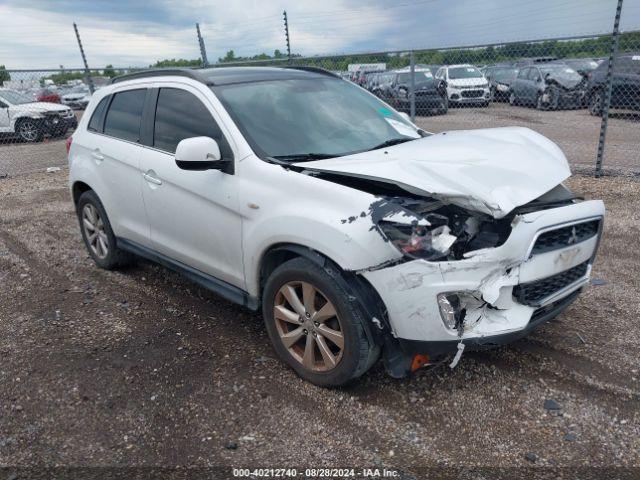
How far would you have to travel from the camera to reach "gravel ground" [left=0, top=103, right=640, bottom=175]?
1005cm

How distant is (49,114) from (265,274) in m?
14.5

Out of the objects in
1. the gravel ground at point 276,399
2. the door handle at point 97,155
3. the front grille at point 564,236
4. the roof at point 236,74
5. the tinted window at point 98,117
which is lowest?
the gravel ground at point 276,399

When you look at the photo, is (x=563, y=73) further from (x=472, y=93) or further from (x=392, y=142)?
(x=392, y=142)

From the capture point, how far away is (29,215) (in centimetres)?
750

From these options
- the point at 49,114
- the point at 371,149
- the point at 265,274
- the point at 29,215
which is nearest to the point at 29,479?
the point at 265,274

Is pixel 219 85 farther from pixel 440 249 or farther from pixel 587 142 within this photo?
pixel 587 142

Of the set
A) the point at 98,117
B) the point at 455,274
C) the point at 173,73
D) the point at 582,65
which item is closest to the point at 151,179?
the point at 173,73

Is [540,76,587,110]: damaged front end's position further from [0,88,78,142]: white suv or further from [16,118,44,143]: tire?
[16,118,44,143]: tire

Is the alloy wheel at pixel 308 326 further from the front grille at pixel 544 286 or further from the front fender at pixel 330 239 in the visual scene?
the front grille at pixel 544 286

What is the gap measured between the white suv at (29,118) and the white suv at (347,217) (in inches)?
498

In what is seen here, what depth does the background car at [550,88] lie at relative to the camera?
1554 centimetres

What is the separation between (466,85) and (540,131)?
438cm

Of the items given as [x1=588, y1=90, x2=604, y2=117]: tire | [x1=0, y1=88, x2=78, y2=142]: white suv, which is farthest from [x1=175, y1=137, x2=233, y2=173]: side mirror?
[x1=0, y1=88, x2=78, y2=142]: white suv

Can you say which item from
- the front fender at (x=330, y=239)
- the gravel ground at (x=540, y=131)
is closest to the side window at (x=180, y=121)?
the front fender at (x=330, y=239)
